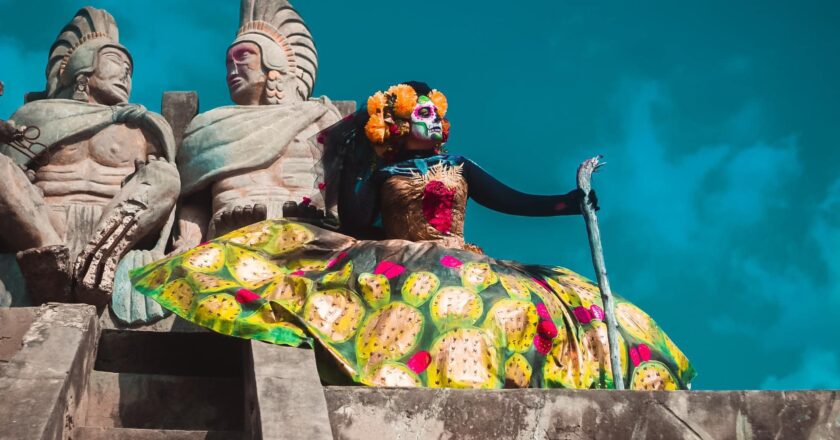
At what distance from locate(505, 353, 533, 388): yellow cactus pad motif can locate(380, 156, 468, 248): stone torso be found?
1.43 metres

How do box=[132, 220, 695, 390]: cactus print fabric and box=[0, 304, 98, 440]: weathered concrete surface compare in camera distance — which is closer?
box=[0, 304, 98, 440]: weathered concrete surface

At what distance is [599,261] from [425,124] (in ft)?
5.87

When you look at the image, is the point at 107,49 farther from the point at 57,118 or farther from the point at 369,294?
the point at 369,294

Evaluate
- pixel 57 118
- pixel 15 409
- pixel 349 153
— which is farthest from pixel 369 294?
pixel 57 118

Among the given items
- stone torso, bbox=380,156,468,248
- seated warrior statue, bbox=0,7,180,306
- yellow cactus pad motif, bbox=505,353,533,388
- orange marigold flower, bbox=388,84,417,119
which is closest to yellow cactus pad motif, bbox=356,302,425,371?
yellow cactus pad motif, bbox=505,353,533,388

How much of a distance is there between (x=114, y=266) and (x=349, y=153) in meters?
1.74

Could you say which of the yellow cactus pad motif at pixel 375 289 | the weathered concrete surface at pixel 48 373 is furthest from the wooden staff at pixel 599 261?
the weathered concrete surface at pixel 48 373

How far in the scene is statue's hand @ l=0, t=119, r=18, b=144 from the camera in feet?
35.9

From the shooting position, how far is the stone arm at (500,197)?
33.6 feet

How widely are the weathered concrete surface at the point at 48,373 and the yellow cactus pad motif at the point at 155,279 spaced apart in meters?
0.97

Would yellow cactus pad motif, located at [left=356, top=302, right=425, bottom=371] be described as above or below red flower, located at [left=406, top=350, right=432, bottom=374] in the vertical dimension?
above

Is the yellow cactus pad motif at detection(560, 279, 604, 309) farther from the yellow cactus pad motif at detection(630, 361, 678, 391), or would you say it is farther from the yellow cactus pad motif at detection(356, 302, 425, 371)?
the yellow cactus pad motif at detection(356, 302, 425, 371)

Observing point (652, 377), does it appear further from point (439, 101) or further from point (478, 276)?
point (439, 101)

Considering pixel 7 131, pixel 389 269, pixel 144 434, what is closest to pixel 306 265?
pixel 389 269
